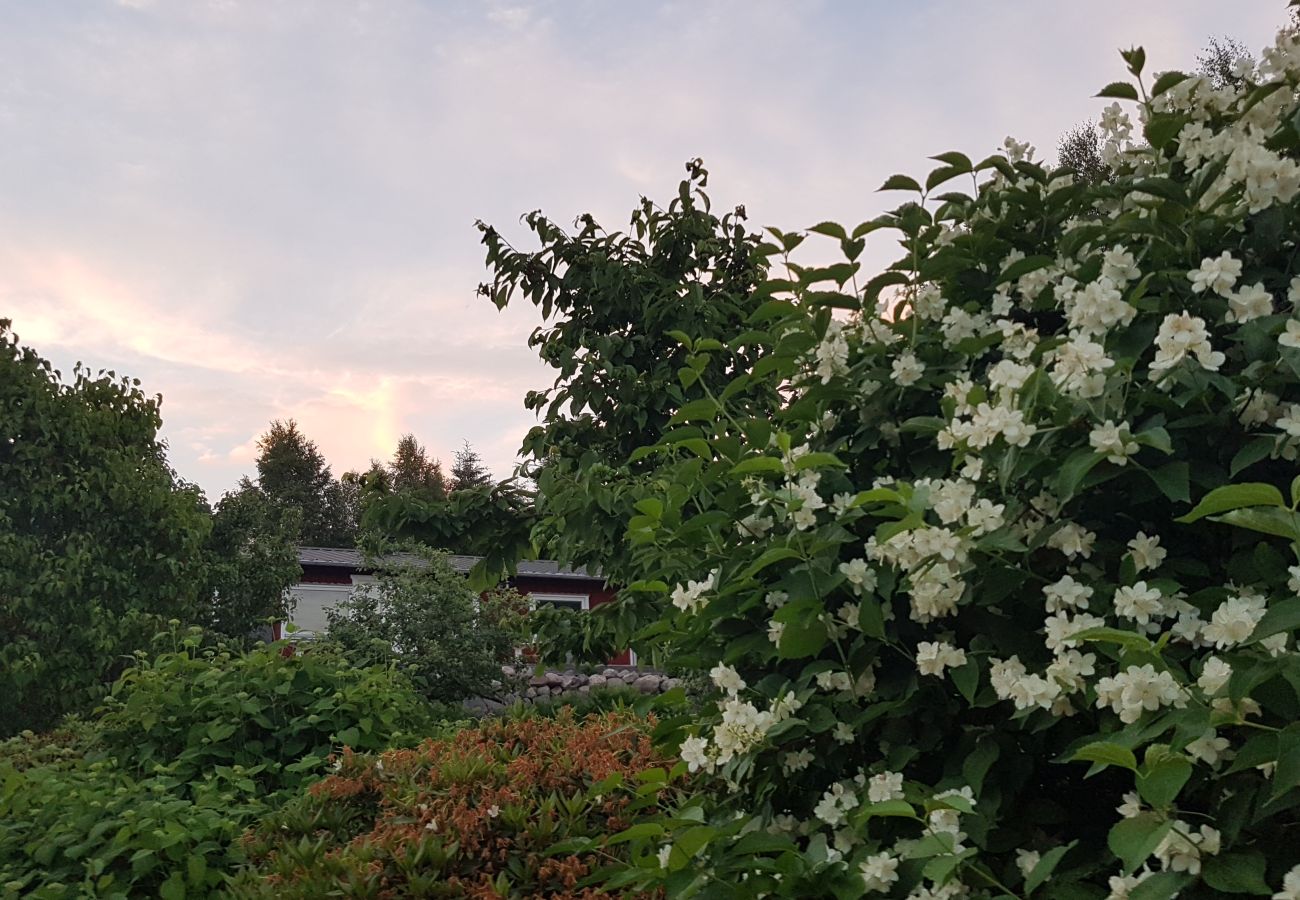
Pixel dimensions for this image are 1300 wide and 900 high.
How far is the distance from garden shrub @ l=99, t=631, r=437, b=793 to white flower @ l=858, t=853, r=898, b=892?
4.22 metres

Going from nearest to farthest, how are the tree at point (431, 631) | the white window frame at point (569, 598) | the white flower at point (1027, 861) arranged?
the white flower at point (1027, 861) → the tree at point (431, 631) → the white window frame at point (569, 598)


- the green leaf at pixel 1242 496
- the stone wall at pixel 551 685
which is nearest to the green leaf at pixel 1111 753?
the green leaf at pixel 1242 496

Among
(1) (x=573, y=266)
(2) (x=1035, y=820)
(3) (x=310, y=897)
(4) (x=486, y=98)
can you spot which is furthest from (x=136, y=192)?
(2) (x=1035, y=820)

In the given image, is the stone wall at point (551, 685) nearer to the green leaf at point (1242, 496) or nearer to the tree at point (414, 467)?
the green leaf at point (1242, 496)

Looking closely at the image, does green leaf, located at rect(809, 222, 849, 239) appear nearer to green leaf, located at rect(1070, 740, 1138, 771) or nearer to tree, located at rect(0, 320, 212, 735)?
green leaf, located at rect(1070, 740, 1138, 771)

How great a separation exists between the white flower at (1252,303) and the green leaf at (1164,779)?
0.86 meters

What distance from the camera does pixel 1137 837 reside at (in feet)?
4.60

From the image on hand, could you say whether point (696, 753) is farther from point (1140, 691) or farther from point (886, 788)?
point (1140, 691)

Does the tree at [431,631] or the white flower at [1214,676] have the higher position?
the white flower at [1214,676]

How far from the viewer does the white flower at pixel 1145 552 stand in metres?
1.75

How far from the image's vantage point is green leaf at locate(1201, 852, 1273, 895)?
1369mm

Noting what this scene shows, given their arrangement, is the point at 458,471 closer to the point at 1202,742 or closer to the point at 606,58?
the point at 606,58

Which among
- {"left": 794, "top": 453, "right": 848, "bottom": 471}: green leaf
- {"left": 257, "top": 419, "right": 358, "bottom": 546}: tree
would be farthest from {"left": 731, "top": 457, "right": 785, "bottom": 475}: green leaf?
{"left": 257, "top": 419, "right": 358, "bottom": 546}: tree

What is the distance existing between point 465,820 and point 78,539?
835cm
